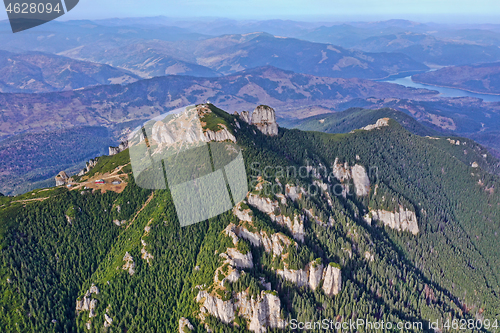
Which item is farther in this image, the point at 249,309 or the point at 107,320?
the point at 249,309

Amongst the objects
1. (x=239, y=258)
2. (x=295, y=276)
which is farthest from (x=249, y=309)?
(x=295, y=276)

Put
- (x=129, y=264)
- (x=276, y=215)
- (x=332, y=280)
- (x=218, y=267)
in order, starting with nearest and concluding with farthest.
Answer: (x=218, y=267), (x=332, y=280), (x=129, y=264), (x=276, y=215)

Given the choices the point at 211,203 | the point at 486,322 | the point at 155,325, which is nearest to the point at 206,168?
the point at 211,203

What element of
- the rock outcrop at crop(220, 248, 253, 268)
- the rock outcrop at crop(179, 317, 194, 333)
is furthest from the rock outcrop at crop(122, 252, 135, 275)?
the rock outcrop at crop(220, 248, 253, 268)

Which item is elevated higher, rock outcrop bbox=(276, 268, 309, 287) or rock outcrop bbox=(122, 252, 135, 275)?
rock outcrop bbox=(122, 252, 135, 275)

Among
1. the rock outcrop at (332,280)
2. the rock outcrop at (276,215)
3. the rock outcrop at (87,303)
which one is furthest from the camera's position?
the rock outcrop at (276,215)

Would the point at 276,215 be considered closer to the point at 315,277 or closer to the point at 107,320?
the point at 315,277

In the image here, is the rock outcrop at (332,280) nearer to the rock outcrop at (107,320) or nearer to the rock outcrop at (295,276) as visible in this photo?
the rock outcrop at (295,276)

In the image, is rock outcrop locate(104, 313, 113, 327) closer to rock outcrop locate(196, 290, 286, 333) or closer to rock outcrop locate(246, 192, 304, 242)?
rock outcrop locate(196, 290, 286, 333)

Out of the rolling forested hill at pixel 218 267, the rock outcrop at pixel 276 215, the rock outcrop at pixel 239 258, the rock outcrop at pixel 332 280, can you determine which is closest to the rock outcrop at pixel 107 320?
the rolling forested hill at pixel 218 267
